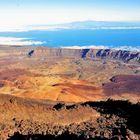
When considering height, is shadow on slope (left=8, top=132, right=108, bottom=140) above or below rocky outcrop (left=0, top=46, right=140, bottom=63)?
above

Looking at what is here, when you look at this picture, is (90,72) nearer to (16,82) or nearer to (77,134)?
(16,82)

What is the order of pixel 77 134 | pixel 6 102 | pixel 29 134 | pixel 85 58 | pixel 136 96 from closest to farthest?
1. pixel 77 134
2. pixel 29 134
3. pixel 6 102
4. pixel 136 96
5. pixel 85 58

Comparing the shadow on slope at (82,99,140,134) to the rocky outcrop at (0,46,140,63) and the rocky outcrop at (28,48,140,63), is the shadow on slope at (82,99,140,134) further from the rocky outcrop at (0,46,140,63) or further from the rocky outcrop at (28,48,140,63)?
the rocky outcrop at (0,46,140,63)

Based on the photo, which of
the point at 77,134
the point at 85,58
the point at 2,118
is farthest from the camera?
the point at 85,58

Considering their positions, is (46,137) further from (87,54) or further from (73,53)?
(73,53)

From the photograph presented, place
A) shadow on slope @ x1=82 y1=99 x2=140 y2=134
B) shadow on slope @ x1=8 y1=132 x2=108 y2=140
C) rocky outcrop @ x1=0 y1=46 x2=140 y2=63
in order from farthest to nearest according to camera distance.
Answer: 1. rocky outcrop @ x1=0 y1=46 x2=140 y2=63
2. shadow on slope @ x1=82 y1=99 x2=140 y2=134
3. shadow on slope @ x1=8 y1=132 x2=108 y2=140

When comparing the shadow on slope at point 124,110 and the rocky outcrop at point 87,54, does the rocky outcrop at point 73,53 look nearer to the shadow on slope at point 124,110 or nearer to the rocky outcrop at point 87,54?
the rocky outcrop at point 87,54

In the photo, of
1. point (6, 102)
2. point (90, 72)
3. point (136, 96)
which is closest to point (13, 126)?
point (6, 102)

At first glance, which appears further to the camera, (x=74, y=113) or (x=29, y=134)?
(x=74, y=113)

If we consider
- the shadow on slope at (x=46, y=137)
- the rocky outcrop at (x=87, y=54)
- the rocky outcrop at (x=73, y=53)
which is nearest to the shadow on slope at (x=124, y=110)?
the shadow on slope at (x=46, y=137)

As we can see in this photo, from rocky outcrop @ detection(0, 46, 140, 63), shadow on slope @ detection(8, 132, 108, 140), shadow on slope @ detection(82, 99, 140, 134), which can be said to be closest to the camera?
shadow on slope @ detection(8, 132, 108, 140)

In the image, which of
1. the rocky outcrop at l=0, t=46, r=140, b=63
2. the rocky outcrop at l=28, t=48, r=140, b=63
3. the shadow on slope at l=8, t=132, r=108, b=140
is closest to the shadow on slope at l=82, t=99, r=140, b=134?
the shadow on slope at l=8, t=132, r=108, b=140
